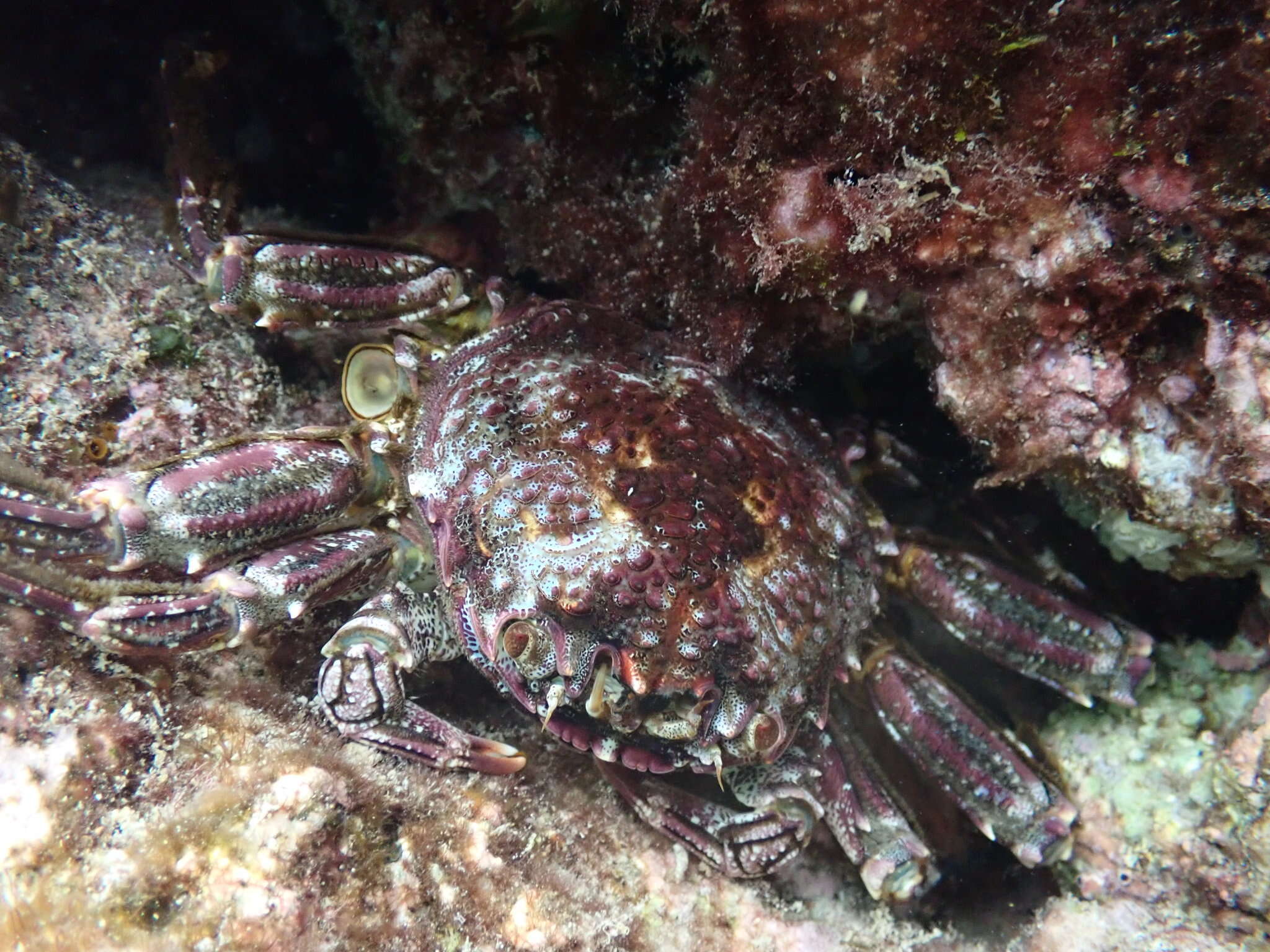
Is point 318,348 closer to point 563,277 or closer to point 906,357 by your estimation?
point 563,277

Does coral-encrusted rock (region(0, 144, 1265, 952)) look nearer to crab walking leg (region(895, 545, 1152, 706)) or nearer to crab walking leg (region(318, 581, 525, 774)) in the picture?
crab walking leg (region(318, 581, 525, 774))

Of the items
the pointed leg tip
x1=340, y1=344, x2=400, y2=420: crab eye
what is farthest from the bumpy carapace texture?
the pointed leg tip

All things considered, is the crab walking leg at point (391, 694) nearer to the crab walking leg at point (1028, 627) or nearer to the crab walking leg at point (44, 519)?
the crab walking leg at point (44, 519)

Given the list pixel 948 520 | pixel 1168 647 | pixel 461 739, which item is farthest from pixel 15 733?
pixel 1168 647

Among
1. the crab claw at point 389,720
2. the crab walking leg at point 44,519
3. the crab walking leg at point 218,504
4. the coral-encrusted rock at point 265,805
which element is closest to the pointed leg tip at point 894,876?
the coral-encrusted rock at point 265,805

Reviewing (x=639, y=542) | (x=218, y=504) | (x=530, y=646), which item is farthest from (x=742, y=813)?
(x=218, y=504)
